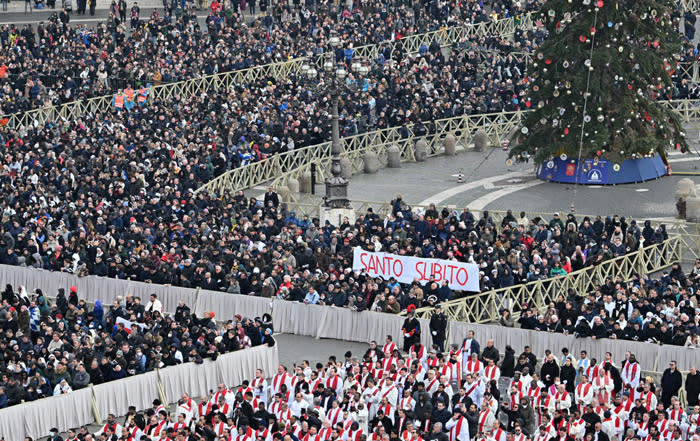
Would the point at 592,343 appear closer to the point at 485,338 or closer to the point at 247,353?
the point at 485,338

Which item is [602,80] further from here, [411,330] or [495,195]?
[411,330]

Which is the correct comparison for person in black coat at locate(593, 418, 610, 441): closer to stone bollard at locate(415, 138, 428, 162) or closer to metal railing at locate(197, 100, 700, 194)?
metal railing at locate(197, 100, 700, 194)

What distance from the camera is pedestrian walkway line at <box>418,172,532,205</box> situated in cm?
5384

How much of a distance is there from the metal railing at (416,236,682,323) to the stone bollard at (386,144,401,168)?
53.5 feet

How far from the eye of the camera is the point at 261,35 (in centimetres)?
6650

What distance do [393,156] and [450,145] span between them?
251cm

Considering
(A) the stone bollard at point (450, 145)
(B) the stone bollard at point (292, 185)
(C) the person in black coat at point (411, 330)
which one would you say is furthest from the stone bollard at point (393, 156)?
(C) the person in black coat at point (411, 330)

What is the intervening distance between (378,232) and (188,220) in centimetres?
501

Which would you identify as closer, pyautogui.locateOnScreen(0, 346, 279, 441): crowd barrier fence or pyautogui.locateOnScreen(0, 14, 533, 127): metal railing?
pyautogui.locateOnScreen(0, 346, 279, 441): crowd barrier fence

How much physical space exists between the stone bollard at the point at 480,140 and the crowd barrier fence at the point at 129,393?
2412cm

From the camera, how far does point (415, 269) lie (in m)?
40.7

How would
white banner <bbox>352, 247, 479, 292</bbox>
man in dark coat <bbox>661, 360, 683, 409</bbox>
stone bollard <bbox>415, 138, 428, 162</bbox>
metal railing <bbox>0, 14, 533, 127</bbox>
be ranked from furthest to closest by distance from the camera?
1. stone bollard <bbox>415, 138, 428, 162</bbox>
2. metal railing <bbox>0, 14, 533, 127</bbox>
3. white banner <bbox>352, 247, 479, 292</bbox>
4. man in dark coat <bbox>661, 360, 683, 409</bbox>

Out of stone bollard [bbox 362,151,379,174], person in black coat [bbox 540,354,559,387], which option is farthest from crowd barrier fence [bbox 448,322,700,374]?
stone bollard [bbox 362,151,379,174]

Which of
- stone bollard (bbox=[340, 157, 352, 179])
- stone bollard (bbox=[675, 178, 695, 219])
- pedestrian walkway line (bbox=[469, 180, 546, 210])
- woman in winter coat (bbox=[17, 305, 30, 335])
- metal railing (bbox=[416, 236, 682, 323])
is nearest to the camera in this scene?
woman in winter coat (bbox=[17, 305, 30, 335])
